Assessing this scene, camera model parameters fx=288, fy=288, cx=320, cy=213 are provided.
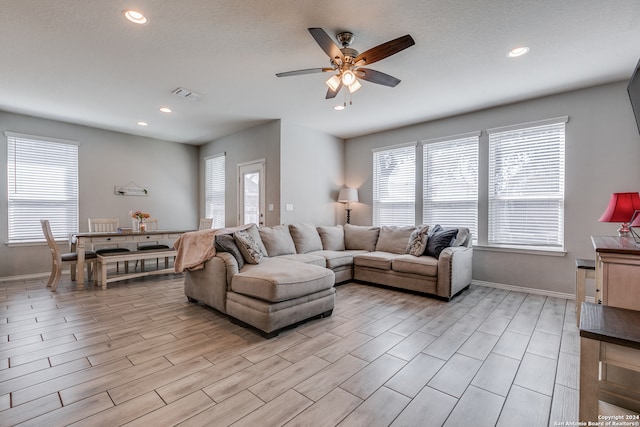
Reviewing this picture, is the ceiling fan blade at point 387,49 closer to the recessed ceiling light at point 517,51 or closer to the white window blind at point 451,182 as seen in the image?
the recessed ceiling light at point 517,51

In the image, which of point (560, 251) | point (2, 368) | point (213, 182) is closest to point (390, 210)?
point (560, 251)

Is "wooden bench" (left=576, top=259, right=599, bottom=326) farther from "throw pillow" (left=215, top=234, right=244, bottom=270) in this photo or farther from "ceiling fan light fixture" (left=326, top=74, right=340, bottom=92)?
"throw pillow" (left=215, top=234, right=244, bottom=270)

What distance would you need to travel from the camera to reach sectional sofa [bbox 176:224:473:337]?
273cm

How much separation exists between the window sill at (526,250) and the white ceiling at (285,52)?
2113 millimetres

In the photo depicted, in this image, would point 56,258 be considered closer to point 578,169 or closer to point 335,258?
point 335,258

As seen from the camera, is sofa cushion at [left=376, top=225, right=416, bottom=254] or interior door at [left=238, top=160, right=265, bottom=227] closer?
sofa cushion at [left=376, top=225, right=416, bottom=254]

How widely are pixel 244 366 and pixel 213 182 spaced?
534 cm

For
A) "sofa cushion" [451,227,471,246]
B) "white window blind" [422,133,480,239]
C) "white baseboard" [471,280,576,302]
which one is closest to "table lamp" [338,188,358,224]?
"white window blind" [422,133,480,239]

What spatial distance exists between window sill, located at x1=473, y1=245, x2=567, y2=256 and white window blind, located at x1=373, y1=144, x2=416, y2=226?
4.18 feet

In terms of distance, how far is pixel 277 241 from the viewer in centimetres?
431

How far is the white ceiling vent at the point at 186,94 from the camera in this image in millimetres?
3829

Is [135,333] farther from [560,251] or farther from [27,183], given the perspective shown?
[560,251]

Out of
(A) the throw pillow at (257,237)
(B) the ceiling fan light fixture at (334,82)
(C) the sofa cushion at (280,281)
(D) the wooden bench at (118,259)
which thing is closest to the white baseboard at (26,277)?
(D) the wooden bench at (118,259)

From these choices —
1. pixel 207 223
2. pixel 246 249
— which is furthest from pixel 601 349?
pixel 207 223
